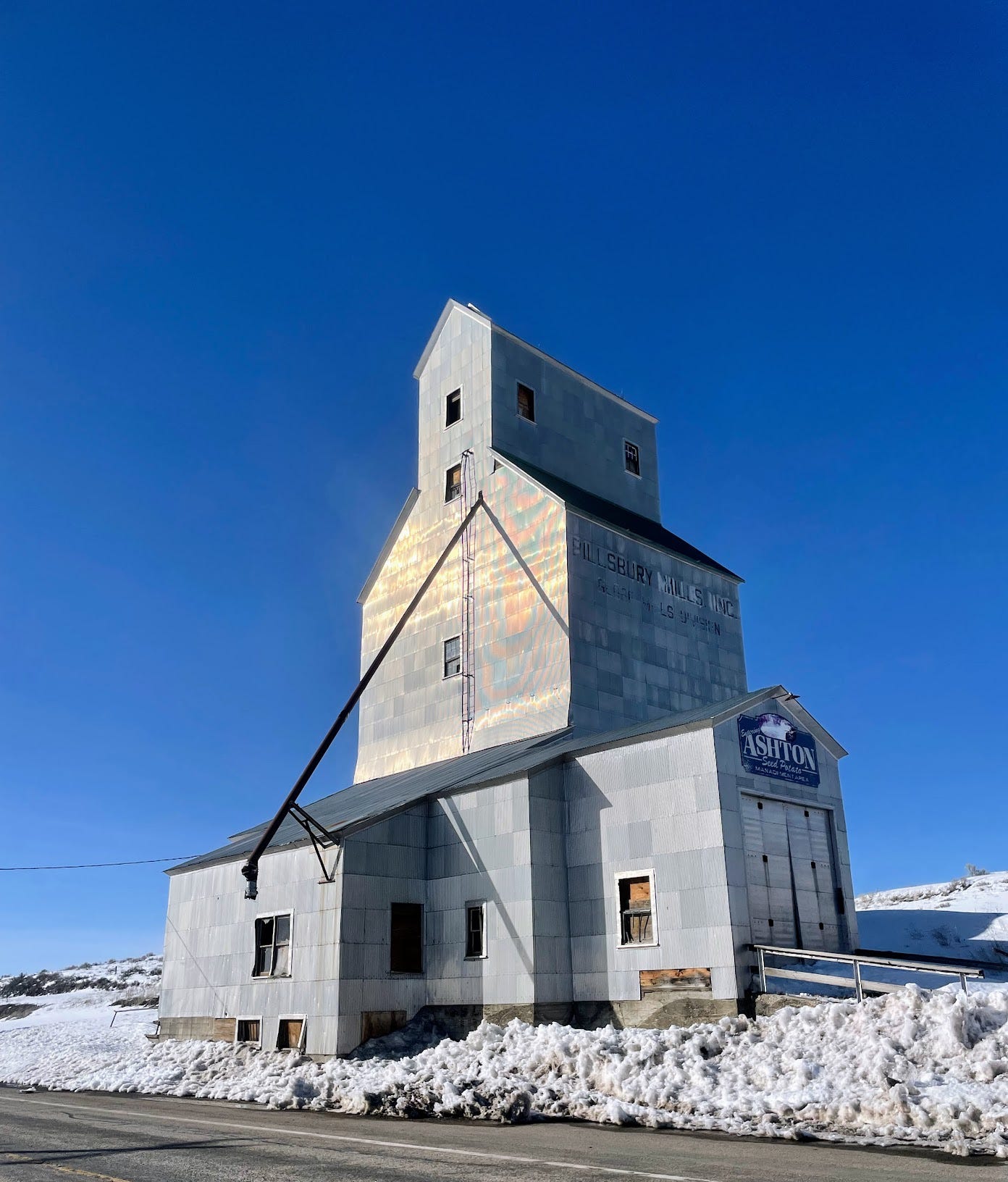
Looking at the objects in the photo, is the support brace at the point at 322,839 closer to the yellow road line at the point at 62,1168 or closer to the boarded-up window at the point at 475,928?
the boarded-up window at the point at 475,928

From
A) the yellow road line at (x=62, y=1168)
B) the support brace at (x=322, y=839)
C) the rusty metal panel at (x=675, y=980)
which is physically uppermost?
the support brace at (x=322, y=839)

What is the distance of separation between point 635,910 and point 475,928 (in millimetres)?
4430

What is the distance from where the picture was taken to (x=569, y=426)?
3953cm

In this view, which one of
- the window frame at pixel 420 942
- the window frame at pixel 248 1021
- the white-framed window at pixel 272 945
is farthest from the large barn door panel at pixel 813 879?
the window frame at pixel 248 1021

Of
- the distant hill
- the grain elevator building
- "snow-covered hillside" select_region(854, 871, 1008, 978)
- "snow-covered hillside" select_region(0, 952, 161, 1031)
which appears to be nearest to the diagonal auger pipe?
the grain elevator building

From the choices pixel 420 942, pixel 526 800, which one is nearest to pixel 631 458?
pixel 526 800

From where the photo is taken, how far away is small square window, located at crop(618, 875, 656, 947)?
21828mm

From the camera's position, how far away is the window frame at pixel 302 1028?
23.8 m

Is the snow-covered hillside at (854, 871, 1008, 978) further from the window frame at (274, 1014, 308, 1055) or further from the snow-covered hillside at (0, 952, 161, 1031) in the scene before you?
the snow-covered hillside at (0, 952, 161, 1031)

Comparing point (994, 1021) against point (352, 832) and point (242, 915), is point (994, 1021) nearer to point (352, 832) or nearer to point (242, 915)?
point (352, 832)

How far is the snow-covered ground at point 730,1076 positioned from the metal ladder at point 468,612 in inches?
480

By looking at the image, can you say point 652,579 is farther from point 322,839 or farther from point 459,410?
point 322,839

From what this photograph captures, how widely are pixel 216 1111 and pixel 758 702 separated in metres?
13.9

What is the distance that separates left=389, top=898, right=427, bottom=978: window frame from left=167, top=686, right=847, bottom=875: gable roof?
2.17 meters
